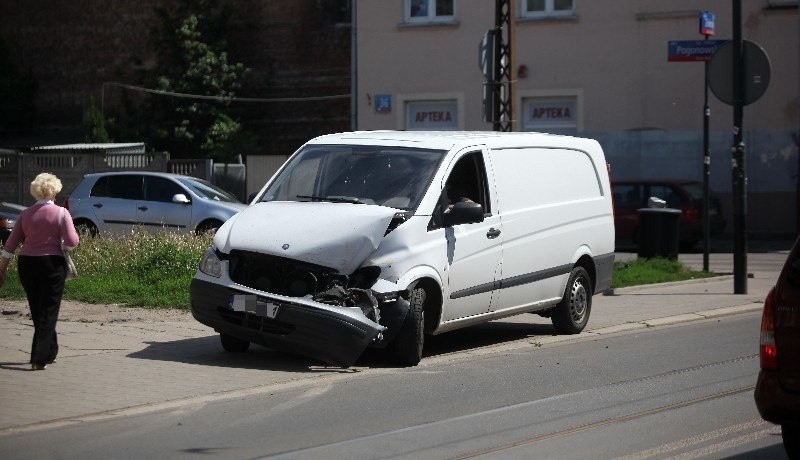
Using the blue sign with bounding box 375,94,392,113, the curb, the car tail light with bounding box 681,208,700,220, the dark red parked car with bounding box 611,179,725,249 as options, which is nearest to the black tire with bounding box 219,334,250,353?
the curb

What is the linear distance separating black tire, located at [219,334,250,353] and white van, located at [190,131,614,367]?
0.02 meters

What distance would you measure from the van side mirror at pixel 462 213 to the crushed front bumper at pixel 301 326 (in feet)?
4.63

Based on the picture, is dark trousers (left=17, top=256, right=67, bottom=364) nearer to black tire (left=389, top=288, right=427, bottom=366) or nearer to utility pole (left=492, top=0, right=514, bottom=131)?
black tire (left=389, top=288, right=427, bottom=366)

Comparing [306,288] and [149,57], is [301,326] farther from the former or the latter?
[149,57]

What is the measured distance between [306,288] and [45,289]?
209 cm

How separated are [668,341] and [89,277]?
753cm

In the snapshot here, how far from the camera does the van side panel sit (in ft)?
41.0

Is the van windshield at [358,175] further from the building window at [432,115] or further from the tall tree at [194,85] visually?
the tall tree at [194,85]

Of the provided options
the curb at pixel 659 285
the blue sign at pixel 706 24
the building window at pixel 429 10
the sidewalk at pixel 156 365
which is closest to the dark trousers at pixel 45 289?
the sidewalk at pixel 156 365

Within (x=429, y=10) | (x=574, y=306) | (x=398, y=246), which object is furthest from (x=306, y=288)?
(x=429, y=10)

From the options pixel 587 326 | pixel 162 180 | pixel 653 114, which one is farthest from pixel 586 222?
pixel 653 114

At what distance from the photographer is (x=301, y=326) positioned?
10.4 metres

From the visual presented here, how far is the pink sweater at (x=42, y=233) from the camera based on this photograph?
34.5 feet

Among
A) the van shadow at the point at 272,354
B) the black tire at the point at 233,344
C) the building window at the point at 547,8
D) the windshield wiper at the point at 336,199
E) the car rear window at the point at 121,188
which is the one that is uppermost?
the building window at the point at 547,8
